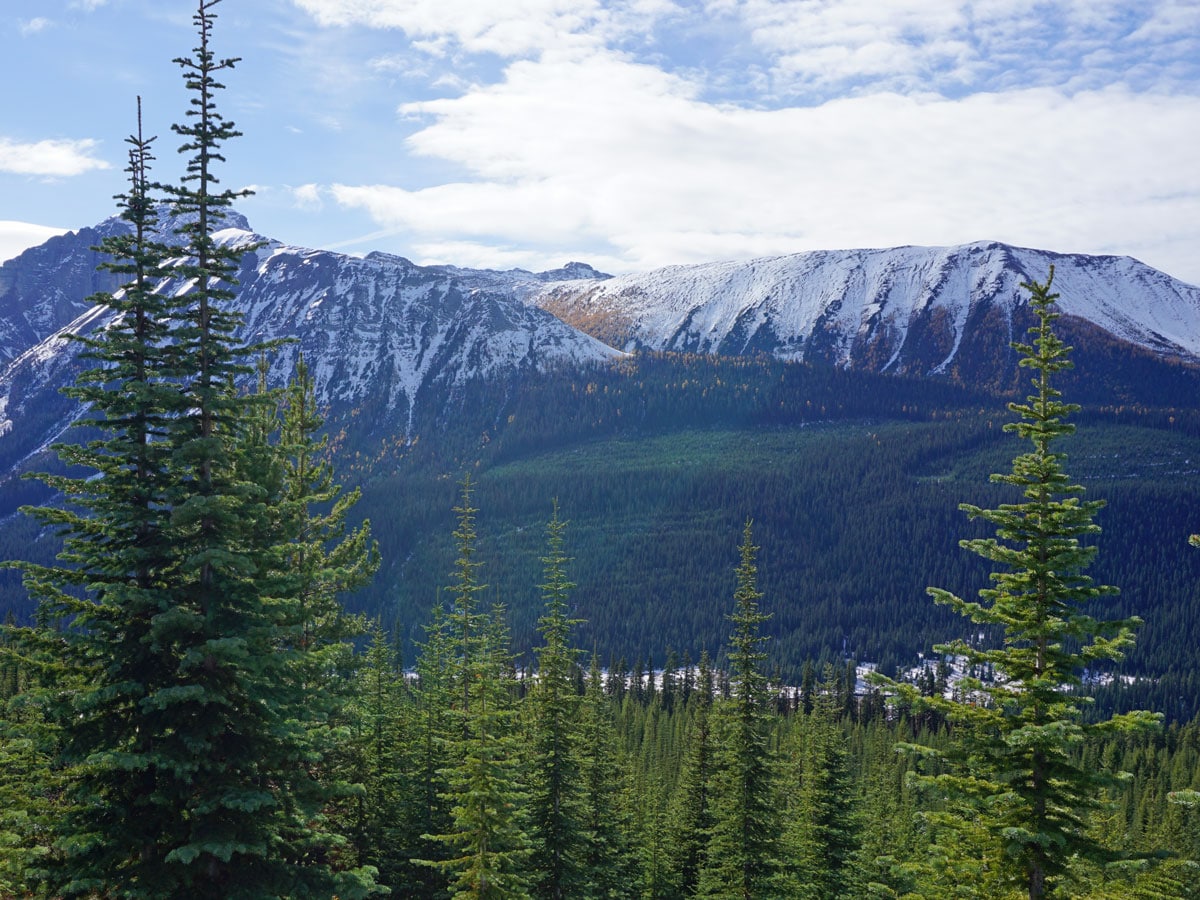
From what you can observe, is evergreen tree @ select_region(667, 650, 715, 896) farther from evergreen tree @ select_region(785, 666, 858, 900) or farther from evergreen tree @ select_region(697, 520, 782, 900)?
evergreen tree @ select_region(697, 520, 782, 900)

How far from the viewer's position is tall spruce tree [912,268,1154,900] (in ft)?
48.8

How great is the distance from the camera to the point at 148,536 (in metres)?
17.9

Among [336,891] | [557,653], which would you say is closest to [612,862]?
[557,653]

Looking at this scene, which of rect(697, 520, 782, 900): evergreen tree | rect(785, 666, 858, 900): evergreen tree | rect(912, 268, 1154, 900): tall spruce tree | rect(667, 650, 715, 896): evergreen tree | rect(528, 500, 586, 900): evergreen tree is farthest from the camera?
rect(667, 650, 715, 896): evergreen tree

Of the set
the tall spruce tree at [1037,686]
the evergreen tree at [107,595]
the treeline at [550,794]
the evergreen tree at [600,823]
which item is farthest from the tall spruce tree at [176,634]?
the evergreen tree at [600,823]

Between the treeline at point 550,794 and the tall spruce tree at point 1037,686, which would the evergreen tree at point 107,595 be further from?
the tall spruce tree at point 1037,686

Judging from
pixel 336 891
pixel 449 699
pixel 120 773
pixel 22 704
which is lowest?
pixel 449 699

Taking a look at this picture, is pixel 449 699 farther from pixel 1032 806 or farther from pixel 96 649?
pixel 1032 806

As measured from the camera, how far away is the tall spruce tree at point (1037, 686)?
14.9 metres

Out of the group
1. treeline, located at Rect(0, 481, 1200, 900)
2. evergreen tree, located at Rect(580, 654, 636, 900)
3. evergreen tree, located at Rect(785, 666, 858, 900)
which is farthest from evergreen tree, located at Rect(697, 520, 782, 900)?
evergreen tree, located at Rect(785, 666, 858, 900)

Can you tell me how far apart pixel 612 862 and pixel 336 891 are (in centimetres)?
2519

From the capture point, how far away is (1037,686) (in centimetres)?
1526

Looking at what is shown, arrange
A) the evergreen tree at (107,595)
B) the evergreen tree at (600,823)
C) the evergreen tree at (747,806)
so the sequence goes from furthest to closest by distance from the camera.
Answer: the evergreen tree at (600,823), the evergreen tree at (747,806), the evergreen tree at (107,595)

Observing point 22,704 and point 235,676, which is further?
point 235,676
